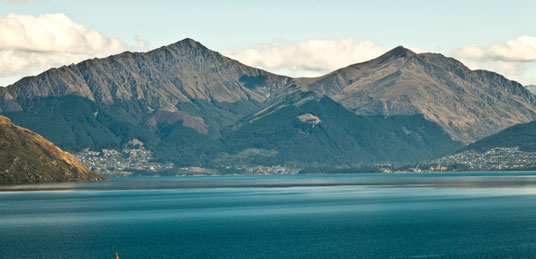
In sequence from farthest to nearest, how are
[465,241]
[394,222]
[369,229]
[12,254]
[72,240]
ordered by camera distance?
[394,222] < [369,229] < [72,240] < [465,241] < [12,254]

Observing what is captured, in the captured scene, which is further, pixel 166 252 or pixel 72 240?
pixel 72 240

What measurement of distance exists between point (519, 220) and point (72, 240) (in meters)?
106

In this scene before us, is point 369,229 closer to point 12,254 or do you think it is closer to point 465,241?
point 465,241

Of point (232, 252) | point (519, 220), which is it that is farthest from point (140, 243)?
point (519, 220)

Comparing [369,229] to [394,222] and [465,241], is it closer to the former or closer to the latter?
[394,222]

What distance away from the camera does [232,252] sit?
442 feet

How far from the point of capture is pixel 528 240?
137 metres

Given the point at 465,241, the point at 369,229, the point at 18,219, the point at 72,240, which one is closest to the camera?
the point at 465,241

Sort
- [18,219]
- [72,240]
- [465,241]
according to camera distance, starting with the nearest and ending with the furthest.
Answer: [465,241], [72,240], [18,219]

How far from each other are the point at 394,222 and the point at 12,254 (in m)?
94.4

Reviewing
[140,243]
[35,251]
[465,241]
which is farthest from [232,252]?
[465,241]

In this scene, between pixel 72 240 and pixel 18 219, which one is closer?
pixel 72 240

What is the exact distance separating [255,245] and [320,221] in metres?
47.1

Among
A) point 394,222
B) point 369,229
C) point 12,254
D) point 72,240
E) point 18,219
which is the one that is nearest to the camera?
point 12,254
